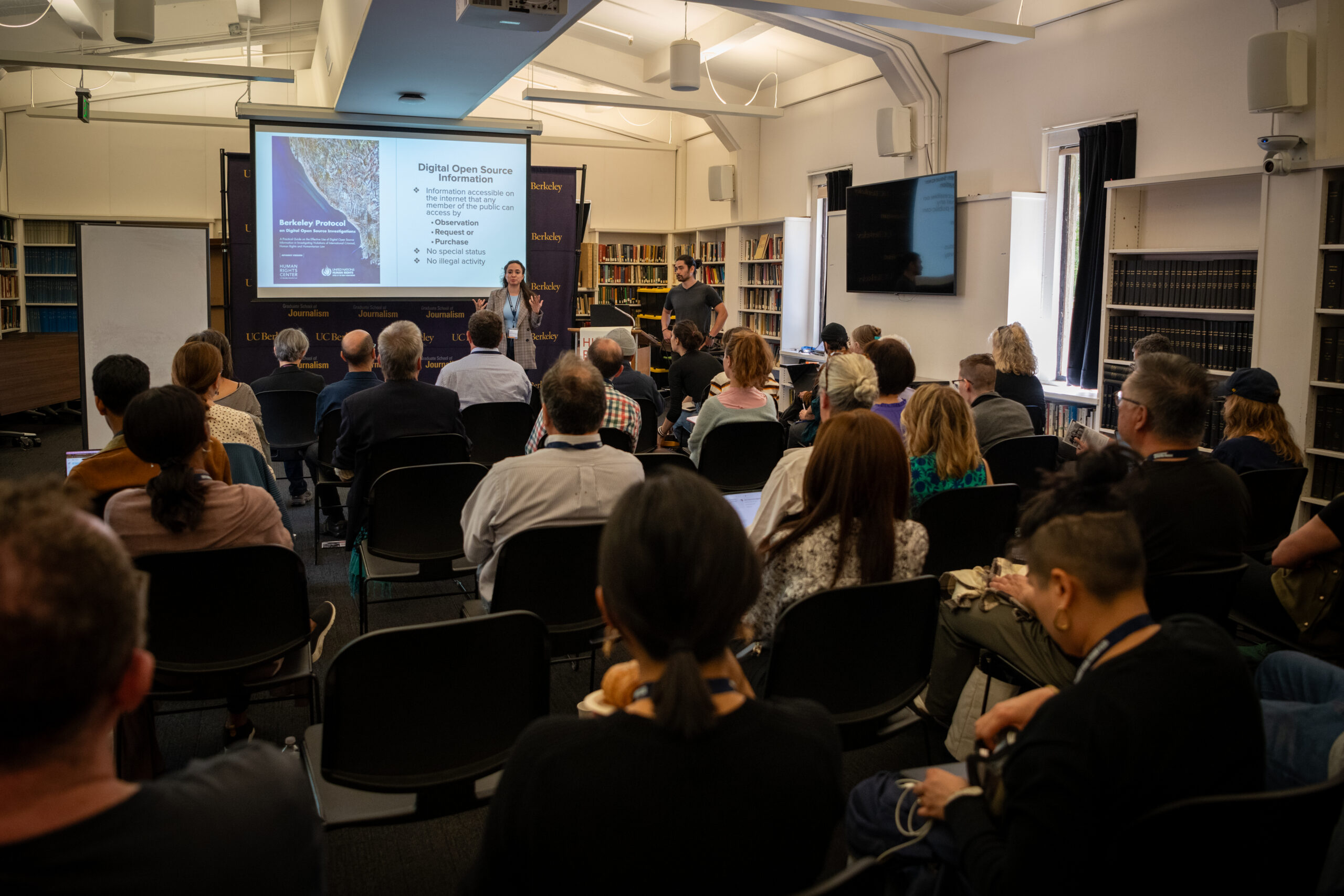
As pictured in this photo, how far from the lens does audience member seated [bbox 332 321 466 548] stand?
4.00m

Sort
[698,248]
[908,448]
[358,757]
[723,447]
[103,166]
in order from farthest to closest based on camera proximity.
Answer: [698,248] < [103,166] < [723,447] < [908,448] < [358,757]

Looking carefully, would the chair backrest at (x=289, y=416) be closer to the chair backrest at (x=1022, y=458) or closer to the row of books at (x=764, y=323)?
the chair backrest at (x=1022, y=458)

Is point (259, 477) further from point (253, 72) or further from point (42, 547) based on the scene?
point (253, 72)

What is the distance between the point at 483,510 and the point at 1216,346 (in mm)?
4954

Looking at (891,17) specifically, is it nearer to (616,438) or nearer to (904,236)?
(904,236)

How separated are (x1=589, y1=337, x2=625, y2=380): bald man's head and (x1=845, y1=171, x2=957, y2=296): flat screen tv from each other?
4.06 meters

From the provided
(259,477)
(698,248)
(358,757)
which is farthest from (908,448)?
(698,248)

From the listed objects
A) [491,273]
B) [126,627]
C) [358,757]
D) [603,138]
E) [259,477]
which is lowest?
[358,757]

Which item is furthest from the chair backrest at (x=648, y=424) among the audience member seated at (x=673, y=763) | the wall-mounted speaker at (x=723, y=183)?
the wall-mounted speaker at (x=723, y=183)

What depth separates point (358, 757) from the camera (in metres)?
1.88

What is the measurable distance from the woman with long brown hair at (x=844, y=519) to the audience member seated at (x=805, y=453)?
0.22ft

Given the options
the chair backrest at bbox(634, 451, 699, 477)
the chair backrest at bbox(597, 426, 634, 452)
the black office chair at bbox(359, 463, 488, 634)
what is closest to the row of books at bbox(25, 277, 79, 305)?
the chair backrest at bbox(597, 426, 634, 452)

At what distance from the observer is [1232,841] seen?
1.31 m

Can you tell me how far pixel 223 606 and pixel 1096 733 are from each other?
6.39 ft
